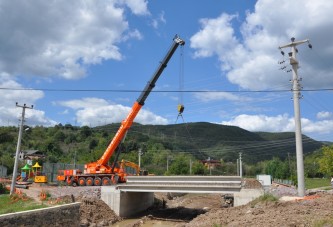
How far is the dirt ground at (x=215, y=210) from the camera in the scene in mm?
17375

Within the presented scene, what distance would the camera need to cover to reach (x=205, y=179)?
29609 mm

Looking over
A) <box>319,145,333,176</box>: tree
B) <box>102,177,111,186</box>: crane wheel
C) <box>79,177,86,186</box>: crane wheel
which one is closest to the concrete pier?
<box>102,177,111,186</box>: crane wheel

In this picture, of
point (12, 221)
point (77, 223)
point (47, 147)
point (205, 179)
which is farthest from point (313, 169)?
point (12, 221)

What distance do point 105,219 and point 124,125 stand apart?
323 inches

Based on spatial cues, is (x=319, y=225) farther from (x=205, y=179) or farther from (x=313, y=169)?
(x=313, y=169)

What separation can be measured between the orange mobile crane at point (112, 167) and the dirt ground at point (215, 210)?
6.52ft

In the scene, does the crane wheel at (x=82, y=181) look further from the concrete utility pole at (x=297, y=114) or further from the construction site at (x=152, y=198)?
the concrete utility pole at (x=297, y=114)

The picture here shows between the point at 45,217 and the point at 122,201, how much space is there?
11.8 metres

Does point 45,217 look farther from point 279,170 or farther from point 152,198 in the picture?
point 279,170

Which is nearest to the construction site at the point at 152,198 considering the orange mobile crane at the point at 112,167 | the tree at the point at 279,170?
the orange mobile crane at the point at 112,167

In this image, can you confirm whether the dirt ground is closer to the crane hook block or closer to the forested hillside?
the crane hook block

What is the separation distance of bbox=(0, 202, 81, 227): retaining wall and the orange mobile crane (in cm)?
918

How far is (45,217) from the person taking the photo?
21578mm

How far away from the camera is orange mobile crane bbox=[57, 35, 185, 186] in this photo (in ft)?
107
